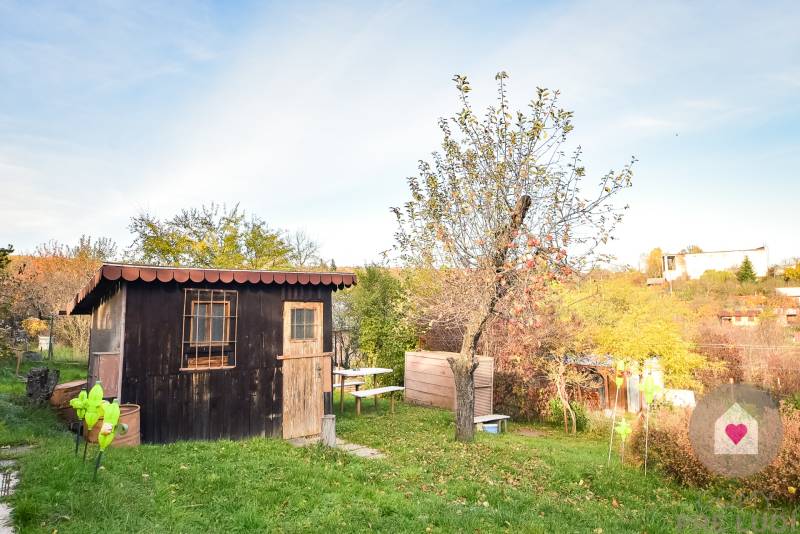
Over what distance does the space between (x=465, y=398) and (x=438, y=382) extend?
478cm

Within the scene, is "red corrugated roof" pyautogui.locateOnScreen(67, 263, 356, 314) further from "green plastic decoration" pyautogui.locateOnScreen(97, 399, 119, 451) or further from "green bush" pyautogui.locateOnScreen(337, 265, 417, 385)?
"green bush" pyautogui.locateOnScreen(337, 265, 417, 385)

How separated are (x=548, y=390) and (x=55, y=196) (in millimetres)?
17971

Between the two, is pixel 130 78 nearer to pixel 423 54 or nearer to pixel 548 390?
pixel 423 54

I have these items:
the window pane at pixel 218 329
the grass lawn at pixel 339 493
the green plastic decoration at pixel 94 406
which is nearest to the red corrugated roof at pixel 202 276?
the window pane at pixel 218 329

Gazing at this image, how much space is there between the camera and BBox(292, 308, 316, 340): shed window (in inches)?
332

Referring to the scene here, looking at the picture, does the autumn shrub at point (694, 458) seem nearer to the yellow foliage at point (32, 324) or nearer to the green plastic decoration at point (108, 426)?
the green plastic decoration at point (108, 426)

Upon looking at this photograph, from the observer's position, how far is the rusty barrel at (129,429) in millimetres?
6266

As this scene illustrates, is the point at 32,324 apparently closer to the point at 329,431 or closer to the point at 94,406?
the point at 329,431

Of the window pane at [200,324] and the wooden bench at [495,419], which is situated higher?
the window pane at [200,324]

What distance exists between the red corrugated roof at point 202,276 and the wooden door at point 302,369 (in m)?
0.54

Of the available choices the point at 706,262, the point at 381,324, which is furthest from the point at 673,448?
the point at 706,262

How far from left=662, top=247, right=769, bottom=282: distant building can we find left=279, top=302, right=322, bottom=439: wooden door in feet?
153

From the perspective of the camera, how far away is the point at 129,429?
6391 mm

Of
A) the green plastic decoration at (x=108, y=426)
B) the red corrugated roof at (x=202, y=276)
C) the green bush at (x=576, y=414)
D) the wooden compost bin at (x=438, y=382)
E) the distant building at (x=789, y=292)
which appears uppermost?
the distant building at (x=789, y=292)
